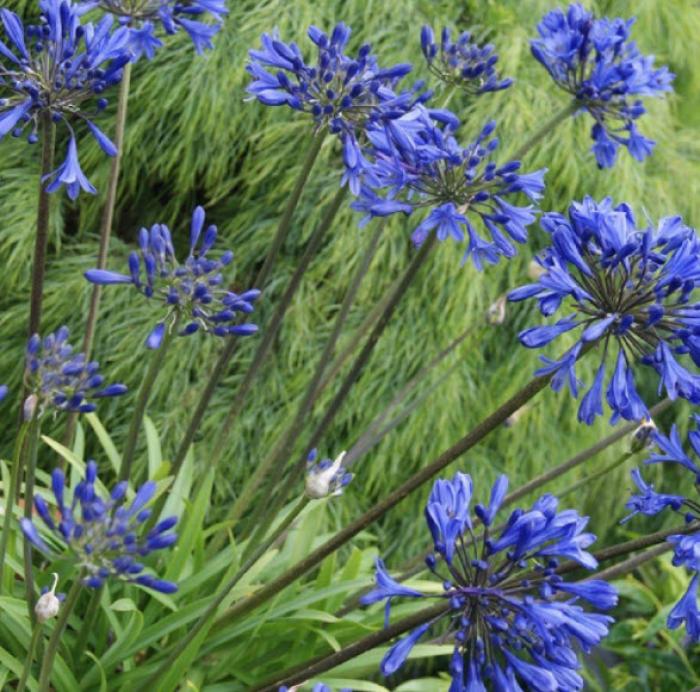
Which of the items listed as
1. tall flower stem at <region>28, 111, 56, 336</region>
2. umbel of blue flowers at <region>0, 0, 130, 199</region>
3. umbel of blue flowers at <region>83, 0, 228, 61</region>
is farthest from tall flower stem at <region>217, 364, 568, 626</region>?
umbel of blue flowers at <region>83, 0, 228, 61</region>

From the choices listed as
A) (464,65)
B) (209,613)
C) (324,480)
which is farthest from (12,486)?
(464,65)

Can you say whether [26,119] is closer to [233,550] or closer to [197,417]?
[197,417]

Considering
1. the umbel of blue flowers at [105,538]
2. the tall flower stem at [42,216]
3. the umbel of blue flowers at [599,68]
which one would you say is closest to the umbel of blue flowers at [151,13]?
the tall flower stem at [42,216]

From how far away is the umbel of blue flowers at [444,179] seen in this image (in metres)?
1.98

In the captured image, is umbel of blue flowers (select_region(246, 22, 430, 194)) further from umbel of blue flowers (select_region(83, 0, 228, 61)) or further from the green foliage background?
the green foliage background

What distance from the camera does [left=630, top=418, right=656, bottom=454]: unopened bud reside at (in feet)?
6.49

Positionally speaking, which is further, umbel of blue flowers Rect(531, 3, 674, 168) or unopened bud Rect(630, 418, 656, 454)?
umbel of blue flowers Rect(531, 3, 674, 168)

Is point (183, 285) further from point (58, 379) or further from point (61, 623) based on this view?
point (61, 623)

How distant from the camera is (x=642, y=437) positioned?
6.61 feet

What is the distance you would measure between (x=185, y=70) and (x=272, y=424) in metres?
1.11

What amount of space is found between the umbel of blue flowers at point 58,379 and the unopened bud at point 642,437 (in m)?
0.92

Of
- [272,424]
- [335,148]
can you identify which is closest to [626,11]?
[335,148]

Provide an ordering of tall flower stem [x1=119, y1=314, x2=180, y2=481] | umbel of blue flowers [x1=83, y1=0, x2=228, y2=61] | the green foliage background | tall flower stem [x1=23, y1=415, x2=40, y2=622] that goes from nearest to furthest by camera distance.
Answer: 1. tall flower stem [x1=23, y1=415, x2=40, y2=622]
2. tall flower stem [x1=119, y1=314, x2=180, y2=481]
3. umbel of blue flowers [x1=83, y1=0, x2=228, y2=61]
4. the green foliage background

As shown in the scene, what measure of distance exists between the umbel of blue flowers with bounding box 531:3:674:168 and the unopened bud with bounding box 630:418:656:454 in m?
0.71
